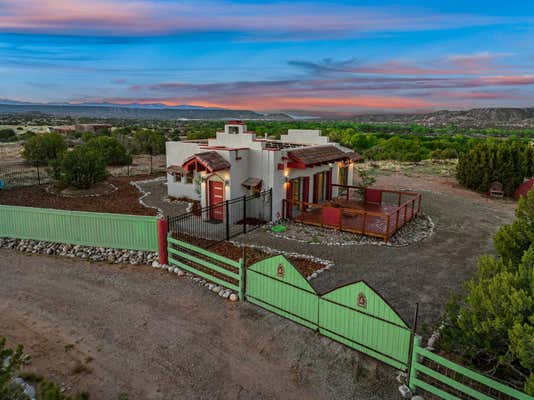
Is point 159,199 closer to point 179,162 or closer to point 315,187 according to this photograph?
point 179,162

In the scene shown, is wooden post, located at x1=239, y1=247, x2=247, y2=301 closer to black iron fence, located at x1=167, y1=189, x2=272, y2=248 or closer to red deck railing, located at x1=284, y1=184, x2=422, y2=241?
black iron fence, located at x1=167, y1=189, x2=272, y2=248

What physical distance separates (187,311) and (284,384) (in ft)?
11.1

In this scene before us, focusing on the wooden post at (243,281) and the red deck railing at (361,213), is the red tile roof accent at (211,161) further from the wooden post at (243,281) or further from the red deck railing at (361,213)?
the wooden post at (243,281)

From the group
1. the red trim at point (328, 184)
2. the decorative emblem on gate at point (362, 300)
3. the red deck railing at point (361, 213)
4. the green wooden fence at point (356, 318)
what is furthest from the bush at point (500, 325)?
the red trim at point (328, 184)

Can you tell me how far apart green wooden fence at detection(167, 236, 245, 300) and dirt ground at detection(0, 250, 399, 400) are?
1.48ft

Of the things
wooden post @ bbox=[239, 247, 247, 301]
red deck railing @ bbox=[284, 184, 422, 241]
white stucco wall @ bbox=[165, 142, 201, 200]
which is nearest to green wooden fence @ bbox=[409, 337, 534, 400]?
wooden post @ bbox=[239, 247, 247, 301]

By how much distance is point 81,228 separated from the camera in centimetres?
1293

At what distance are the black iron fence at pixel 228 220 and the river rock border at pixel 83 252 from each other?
2380 millimetres

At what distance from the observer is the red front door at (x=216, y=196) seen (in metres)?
16.8

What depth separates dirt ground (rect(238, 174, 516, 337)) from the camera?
995cm

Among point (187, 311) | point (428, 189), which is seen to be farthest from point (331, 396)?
point (428, 189)

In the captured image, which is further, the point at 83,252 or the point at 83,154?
the point at 83,154

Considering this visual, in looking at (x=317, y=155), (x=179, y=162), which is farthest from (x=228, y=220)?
(x=179, y=162)

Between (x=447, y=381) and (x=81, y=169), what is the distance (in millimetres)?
21906
